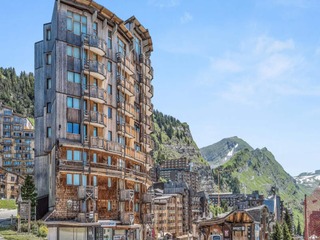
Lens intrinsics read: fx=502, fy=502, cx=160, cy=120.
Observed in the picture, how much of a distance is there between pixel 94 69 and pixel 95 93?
262cm

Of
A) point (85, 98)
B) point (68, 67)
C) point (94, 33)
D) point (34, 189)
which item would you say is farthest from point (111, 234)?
point (94, 33)

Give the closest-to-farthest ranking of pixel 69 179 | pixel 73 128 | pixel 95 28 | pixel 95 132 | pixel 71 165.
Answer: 1. pixel 71 165
2. pixel 69 179
3. pixel 73 128
4. pixel 95 132
5. pixel 95 28

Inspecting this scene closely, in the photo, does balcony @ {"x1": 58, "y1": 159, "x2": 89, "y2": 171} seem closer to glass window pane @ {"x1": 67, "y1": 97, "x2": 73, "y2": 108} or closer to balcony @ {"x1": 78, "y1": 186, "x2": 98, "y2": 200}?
balcony @ {"x1": 78, "y1": 186, "x2": 98, "y2": 200}

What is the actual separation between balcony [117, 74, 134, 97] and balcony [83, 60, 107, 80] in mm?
4621

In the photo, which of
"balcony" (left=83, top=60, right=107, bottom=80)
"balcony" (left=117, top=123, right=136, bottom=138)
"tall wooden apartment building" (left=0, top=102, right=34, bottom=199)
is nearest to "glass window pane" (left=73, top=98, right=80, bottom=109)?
"balcony" (left=83, top=60, right=107, bottom=80)

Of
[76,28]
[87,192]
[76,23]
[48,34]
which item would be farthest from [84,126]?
[48,34]

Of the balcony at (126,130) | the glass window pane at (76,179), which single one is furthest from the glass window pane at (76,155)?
the balcony at (126,130)

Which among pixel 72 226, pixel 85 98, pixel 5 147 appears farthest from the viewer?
pixel 5 147

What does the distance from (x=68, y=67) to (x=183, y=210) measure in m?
145

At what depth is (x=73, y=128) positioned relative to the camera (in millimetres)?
52219

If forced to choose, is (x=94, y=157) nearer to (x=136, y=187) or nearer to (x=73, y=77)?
(x=73, y=77)

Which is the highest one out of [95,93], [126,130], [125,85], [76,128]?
[125,85]

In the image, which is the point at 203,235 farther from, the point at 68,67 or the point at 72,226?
the point at 68,67

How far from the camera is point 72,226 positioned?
163 feet
